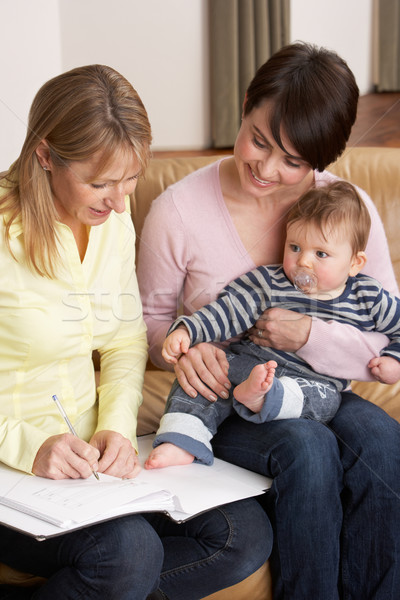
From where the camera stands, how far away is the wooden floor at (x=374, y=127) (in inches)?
182

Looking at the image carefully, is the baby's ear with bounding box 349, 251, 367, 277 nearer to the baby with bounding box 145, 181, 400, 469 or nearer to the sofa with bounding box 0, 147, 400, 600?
the baby with bounding box 145, 181, 400, 469

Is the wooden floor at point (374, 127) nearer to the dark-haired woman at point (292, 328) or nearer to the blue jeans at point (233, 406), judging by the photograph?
the dark-haired woman at point (292, 328)

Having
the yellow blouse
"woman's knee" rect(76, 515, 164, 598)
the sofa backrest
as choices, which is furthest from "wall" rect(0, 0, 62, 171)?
"woman's knee" rect(76, 515, 164, 598)

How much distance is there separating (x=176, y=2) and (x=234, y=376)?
3.45 meters

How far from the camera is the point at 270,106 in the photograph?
158cm

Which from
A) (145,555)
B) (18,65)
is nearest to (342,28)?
(18,65)

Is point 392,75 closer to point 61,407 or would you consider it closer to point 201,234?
point 201,234

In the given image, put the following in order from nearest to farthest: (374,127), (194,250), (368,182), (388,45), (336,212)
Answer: (336,212) < (194,250) < (368,182) < (374,127) < (388,45)

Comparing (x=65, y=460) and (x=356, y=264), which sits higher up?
(x=356, y=264)

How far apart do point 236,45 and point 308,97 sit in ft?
10.4

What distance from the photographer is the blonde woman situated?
4.12ft

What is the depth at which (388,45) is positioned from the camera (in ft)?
18.9

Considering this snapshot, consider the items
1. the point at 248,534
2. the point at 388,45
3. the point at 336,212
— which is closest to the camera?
the point at 248,534

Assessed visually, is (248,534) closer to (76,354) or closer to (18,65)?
(76,354)
